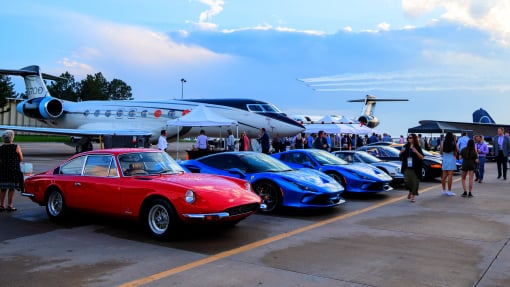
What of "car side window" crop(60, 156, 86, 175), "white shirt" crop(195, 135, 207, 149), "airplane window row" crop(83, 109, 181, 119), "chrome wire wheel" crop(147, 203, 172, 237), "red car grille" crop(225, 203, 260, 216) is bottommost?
"chrome wire wheel" crop(147, 203, 172, 237)

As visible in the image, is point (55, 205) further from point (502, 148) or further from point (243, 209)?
point (502, 148)

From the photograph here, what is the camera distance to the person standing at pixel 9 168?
8484 millimetres

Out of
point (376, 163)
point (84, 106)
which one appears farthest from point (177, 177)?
point (84, 106)

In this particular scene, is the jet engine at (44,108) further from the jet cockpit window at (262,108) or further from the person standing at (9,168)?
the person standing at (9,168)

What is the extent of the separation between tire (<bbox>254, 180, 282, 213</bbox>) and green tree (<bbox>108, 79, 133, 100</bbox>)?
11942 centimetres

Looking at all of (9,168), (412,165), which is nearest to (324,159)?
(412,165)

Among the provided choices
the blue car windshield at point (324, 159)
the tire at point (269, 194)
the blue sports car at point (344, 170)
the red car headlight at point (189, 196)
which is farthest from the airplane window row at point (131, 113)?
the red car headlight at point (189, 196)

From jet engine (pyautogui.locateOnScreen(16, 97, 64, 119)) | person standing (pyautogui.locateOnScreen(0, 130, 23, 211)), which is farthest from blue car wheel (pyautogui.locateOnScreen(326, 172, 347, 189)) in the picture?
jet engine (pyautogui.locateOnScreen(16, 97, 64, 119))

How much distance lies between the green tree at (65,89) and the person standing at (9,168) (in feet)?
376

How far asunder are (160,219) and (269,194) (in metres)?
2.80

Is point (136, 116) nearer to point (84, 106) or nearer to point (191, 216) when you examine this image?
point (84, 106)

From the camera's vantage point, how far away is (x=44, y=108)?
1179 inches

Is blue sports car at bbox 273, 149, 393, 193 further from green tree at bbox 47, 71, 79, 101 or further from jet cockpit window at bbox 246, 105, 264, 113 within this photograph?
green tree at bbox 47, 71, 79, 101

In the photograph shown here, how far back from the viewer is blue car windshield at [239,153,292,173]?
9.16 m
